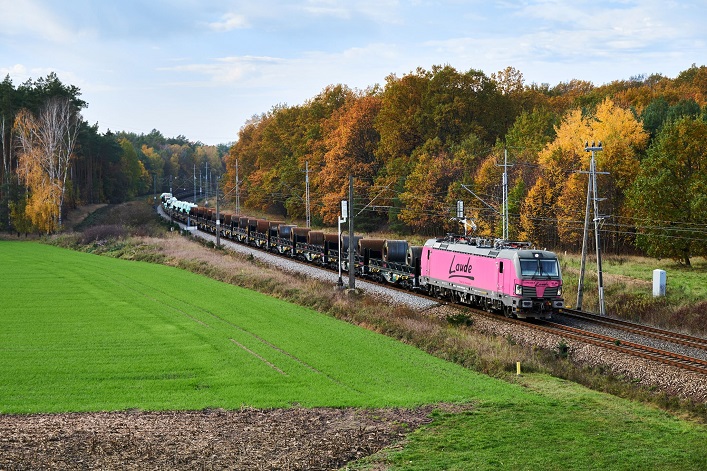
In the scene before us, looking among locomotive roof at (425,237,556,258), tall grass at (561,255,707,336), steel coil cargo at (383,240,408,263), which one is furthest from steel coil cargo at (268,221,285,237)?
locomotive roof at (425,237,556,258)

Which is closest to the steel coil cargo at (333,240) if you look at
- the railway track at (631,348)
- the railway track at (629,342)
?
the railway track at (629,342)

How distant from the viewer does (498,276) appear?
36781 mm

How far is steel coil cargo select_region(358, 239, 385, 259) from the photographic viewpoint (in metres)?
52.9

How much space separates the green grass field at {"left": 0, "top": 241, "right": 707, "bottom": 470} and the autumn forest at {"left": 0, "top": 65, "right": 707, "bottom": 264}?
2399 centimetres

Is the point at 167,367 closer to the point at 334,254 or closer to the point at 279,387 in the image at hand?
the point at 279,387

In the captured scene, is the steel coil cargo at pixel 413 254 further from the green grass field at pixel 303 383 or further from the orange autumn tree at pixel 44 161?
the orange autumn tree at pixel 44 161

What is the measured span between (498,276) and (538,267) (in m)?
2.18

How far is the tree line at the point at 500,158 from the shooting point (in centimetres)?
5406

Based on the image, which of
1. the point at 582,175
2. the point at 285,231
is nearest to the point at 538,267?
the point at 582,175

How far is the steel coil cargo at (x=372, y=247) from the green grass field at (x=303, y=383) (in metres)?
14.5

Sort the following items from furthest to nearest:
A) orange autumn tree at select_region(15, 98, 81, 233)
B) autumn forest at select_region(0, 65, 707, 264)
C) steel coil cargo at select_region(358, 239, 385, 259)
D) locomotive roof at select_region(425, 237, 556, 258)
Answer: orange autumn tree at select_region(15, 98, 81, 233) < autumn forest at select_region(0, 65, 707, 264) < steel coil cargo at select_region(358, 239, 385, 259) < locomotive roof at select_region(425, 237, 556, 258)

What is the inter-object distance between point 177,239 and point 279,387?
63.4 meters

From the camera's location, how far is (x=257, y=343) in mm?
29453

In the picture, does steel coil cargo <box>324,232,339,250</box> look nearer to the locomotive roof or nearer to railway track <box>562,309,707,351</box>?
the locomotive roof
